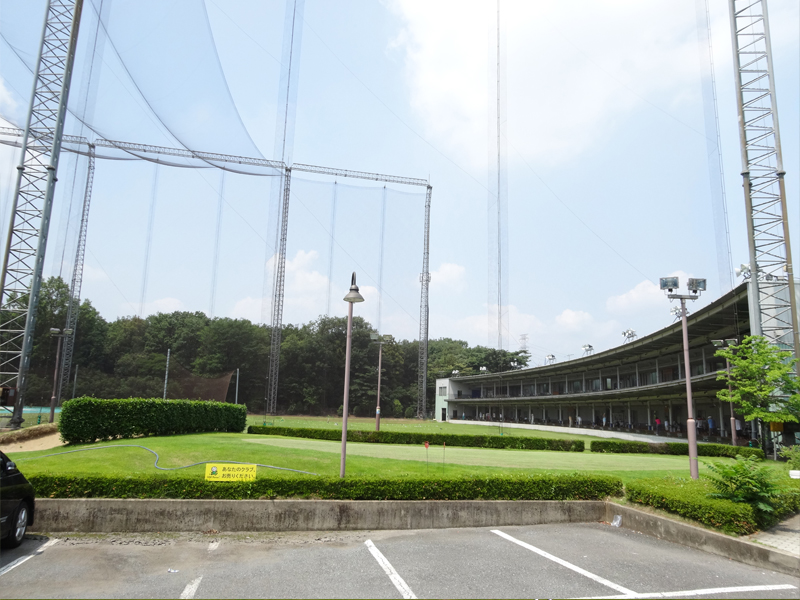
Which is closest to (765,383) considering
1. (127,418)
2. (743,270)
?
(743,270)

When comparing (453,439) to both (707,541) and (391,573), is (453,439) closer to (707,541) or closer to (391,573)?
(707,541)

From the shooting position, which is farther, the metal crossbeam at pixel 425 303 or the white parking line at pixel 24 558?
the metal crossbeam at pixel 425 303

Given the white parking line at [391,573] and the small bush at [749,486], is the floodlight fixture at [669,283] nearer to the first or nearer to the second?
the small bush at [749,486]

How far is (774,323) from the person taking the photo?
2834 centimetres

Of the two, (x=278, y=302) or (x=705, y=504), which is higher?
(x=278, y=302)

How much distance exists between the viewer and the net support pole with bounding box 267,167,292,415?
4862 centimetres

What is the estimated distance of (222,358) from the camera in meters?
67.4

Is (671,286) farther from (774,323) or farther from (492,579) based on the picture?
(774,323)

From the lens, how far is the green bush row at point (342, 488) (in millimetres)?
9555

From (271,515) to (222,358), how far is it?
61.5m

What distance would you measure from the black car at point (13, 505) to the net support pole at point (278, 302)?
40.5 metres

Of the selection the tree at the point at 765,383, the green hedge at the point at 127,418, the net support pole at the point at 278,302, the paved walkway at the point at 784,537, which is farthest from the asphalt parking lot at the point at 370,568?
the net support pole at the point at 278,302

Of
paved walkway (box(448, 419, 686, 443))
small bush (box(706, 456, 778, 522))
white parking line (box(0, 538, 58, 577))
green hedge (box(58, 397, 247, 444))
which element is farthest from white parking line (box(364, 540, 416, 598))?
paved walkway (box(448, 419, 686, 443))

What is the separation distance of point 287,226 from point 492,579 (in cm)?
4728
